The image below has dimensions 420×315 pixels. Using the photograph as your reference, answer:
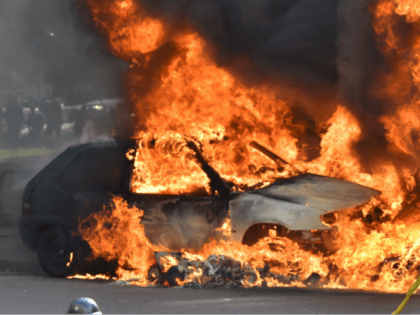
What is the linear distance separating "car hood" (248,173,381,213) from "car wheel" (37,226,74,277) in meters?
2.45

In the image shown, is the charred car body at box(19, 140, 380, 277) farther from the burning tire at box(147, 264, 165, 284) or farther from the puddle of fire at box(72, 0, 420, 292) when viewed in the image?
the burning tire at box(147, 264, 165, 284)

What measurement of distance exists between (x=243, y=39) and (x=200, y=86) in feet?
4.85

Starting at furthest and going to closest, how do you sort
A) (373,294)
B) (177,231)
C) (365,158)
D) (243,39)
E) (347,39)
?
(243,39) → (347,39) → (365,158) → (177,231) → (373,294)

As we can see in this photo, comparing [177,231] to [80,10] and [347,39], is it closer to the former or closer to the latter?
[347,39]

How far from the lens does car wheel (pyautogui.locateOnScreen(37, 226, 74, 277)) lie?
26.9 ft

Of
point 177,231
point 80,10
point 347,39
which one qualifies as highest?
point 80,10

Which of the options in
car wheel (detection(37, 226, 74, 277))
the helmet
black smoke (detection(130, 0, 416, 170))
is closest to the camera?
the helmet

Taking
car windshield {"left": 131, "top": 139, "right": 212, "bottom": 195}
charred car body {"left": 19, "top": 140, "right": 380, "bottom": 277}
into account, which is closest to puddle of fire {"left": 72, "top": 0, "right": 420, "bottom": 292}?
car windshield {"left": 131, "top": 139, "right": 212, "bottom": 195}

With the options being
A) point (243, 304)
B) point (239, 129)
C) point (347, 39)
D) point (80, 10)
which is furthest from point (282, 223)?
point (80, 10)

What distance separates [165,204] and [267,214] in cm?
121

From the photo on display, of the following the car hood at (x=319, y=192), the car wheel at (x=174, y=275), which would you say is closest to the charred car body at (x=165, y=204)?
the car hood at (x=319, y=192)

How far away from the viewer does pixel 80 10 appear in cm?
1084

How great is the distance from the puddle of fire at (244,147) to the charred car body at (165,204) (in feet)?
0.45

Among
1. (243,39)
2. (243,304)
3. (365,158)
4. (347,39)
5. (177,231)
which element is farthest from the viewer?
(243,39)
